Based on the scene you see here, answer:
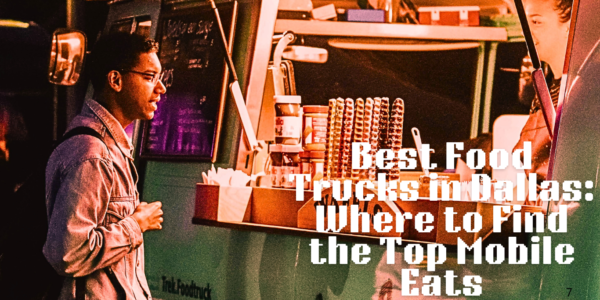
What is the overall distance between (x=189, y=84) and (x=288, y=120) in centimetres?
135

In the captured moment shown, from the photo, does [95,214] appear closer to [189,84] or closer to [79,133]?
[79,133]

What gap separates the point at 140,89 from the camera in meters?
2.60

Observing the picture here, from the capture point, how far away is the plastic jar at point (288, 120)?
387cm

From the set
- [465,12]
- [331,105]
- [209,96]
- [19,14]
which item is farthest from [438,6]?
[19,14]

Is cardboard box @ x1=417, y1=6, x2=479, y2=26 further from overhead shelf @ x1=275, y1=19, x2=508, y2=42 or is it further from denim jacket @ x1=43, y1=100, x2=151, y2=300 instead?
denim jacket @ x1=43, y1=100, x2=151, y2=300

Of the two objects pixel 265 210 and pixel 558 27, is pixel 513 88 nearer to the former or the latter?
pixel 558 27

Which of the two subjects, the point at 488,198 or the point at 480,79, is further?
the point at 480,79

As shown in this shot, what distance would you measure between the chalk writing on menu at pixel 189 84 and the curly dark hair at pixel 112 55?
2.00 metres

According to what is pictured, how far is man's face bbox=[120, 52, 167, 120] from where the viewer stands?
8.46ft

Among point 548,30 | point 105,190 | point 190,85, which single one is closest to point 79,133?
point 105,190

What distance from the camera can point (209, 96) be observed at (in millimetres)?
4777

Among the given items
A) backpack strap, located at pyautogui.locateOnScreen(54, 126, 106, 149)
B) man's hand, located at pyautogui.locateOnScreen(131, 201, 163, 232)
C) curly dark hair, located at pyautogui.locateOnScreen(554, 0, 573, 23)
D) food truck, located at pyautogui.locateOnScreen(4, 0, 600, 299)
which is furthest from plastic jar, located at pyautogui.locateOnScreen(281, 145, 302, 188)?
curly dark hair, located at pyautogui.locateOnScreen(554, 0, 573, 23)

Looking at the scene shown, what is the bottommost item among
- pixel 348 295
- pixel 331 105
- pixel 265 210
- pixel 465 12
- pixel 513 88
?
pixel 348 295

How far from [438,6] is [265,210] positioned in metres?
2.86
